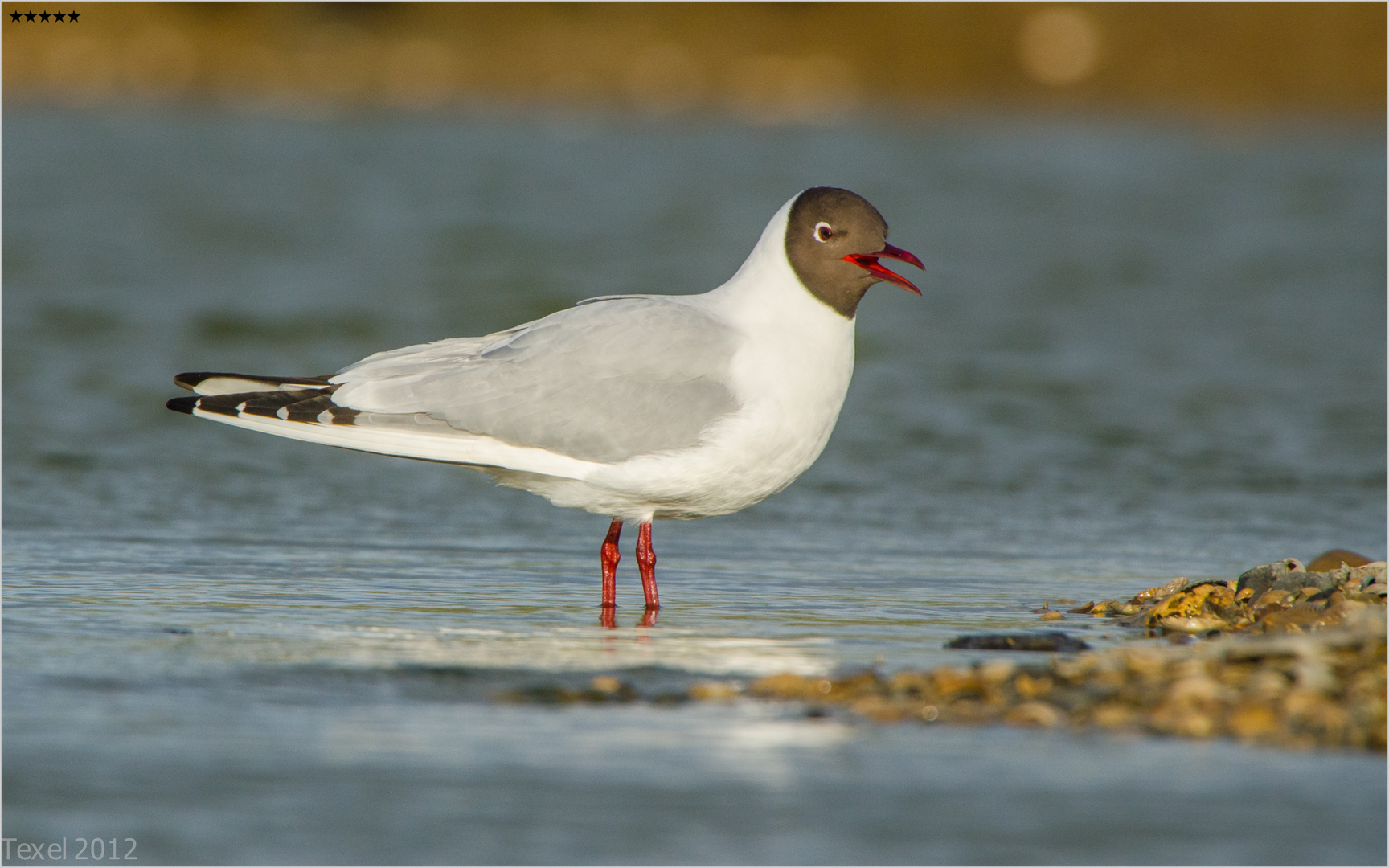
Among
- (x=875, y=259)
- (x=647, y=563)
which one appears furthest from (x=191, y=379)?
(x=875, y=259)

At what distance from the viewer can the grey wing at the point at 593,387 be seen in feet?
21.7

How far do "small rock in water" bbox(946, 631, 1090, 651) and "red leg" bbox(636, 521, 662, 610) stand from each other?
1.24 m

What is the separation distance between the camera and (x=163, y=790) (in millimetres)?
4449

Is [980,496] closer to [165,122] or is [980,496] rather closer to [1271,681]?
[1271,681]

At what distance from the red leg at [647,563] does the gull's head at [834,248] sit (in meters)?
1.12

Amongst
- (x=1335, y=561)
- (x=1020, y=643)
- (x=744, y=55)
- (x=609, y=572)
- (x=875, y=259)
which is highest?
(x=744, y=55)

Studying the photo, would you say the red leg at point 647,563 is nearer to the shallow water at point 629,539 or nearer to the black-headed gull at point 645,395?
the black-headed gull at point 645,395

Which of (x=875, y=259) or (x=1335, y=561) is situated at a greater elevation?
(x=875, y=259)

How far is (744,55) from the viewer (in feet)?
104

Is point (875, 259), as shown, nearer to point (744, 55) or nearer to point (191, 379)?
point (191, 379)

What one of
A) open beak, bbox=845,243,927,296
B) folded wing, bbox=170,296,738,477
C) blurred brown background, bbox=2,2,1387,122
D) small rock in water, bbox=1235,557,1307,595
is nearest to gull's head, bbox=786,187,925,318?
open beak, bbox=845,243,927,296

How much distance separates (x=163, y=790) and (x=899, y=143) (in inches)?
973

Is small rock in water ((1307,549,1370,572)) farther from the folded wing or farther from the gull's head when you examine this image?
the folded wing

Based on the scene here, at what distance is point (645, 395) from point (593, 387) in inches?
8.0
